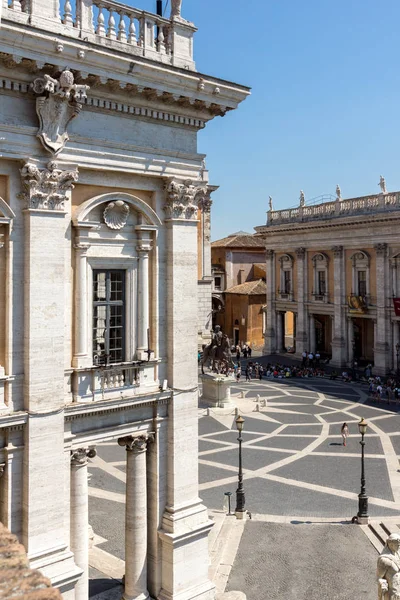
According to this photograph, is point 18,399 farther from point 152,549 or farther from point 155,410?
point 152,549

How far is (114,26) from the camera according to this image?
11.9m

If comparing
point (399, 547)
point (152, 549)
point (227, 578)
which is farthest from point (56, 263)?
point (227, 578)

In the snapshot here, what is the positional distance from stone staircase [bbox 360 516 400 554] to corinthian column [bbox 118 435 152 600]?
898 cm

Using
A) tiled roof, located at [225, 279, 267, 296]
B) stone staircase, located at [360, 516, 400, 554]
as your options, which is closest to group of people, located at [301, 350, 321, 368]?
tiled roof, located at [225, 279, 267, 296]

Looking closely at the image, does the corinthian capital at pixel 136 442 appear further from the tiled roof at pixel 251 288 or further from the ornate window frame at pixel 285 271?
the tiled roof at pixel 251 288

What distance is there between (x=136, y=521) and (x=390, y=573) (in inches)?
202

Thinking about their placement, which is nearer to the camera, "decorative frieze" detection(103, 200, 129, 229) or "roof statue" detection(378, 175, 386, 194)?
"decorative frieze" detection(103, 200, 129, 229)

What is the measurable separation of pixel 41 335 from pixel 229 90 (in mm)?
6774

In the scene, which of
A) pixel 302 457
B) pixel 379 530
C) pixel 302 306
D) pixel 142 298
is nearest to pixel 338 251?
pixel 302 306

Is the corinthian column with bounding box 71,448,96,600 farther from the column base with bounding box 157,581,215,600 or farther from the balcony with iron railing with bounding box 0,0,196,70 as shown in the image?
the balcony with iron railing with bounding box 0,0,196,70

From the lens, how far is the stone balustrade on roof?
155ft

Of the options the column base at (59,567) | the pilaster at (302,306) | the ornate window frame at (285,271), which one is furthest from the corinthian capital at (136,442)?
the ornate window frame at (285,271)

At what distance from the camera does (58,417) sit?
10.9m

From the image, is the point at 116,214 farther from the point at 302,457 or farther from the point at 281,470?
the point at 302,457
